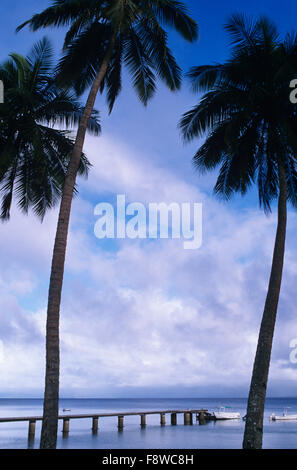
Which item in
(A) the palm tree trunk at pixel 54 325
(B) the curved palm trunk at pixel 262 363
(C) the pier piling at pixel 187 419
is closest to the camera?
(A) the palm tree trunk at pixel 54 325

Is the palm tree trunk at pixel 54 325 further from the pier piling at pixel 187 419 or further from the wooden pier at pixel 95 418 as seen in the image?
the pier piling at pixel 187 419

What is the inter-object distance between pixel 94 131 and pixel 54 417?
43.7 ft

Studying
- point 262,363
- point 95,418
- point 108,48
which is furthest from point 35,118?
point 95,418

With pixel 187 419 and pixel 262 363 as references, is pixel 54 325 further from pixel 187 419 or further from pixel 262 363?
pixel 187 419

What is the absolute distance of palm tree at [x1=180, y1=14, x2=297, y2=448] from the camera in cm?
1677

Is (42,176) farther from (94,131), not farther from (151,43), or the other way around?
(151,43)

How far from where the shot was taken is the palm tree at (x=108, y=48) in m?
16.1

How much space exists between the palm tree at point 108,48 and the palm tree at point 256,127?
1820 millimetres

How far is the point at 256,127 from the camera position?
730 inches

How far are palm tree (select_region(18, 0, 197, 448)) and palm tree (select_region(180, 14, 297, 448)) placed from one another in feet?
5.97

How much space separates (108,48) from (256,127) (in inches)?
236

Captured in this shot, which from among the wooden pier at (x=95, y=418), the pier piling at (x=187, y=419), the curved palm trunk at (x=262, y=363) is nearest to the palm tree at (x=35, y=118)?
the curved palm trunk at (x=262, y=363)
